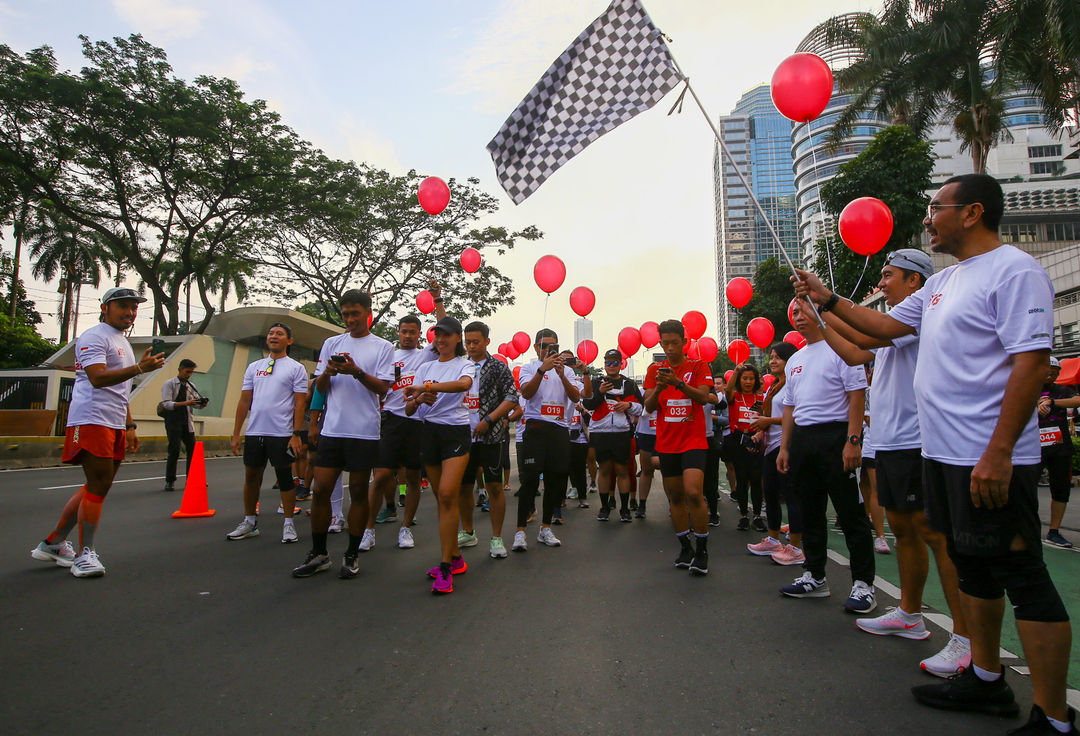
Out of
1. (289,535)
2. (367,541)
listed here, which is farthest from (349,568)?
(289,535)

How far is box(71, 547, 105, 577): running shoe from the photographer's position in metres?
4.56

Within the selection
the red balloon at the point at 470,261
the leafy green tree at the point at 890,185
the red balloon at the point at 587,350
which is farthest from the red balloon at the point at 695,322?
the leafy green tree at the point at 890,185

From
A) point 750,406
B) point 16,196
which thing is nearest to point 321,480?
point 750,406

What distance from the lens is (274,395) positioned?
636 centimetres

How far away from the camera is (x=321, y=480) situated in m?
4.84

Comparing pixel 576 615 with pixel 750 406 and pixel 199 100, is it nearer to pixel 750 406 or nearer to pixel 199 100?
pixel 750 406

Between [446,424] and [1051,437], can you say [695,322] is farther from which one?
[446,424]

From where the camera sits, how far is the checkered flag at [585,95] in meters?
4.66

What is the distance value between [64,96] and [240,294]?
16.4m

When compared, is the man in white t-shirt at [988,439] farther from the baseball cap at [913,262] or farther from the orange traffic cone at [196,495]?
the orange traffic cone at [196,495]

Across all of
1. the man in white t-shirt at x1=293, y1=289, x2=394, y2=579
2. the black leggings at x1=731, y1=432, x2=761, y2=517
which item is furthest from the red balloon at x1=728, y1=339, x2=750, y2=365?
the man in white t-shirt at x1=293, y1=289, x2=394, y2=579

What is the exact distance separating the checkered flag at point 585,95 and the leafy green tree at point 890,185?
16406 millimetres

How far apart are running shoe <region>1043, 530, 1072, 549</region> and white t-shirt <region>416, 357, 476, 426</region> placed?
223 inches

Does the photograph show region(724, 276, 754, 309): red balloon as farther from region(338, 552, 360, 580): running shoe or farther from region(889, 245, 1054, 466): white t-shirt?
region(889, 245, 1054, 466): white t-shirt
